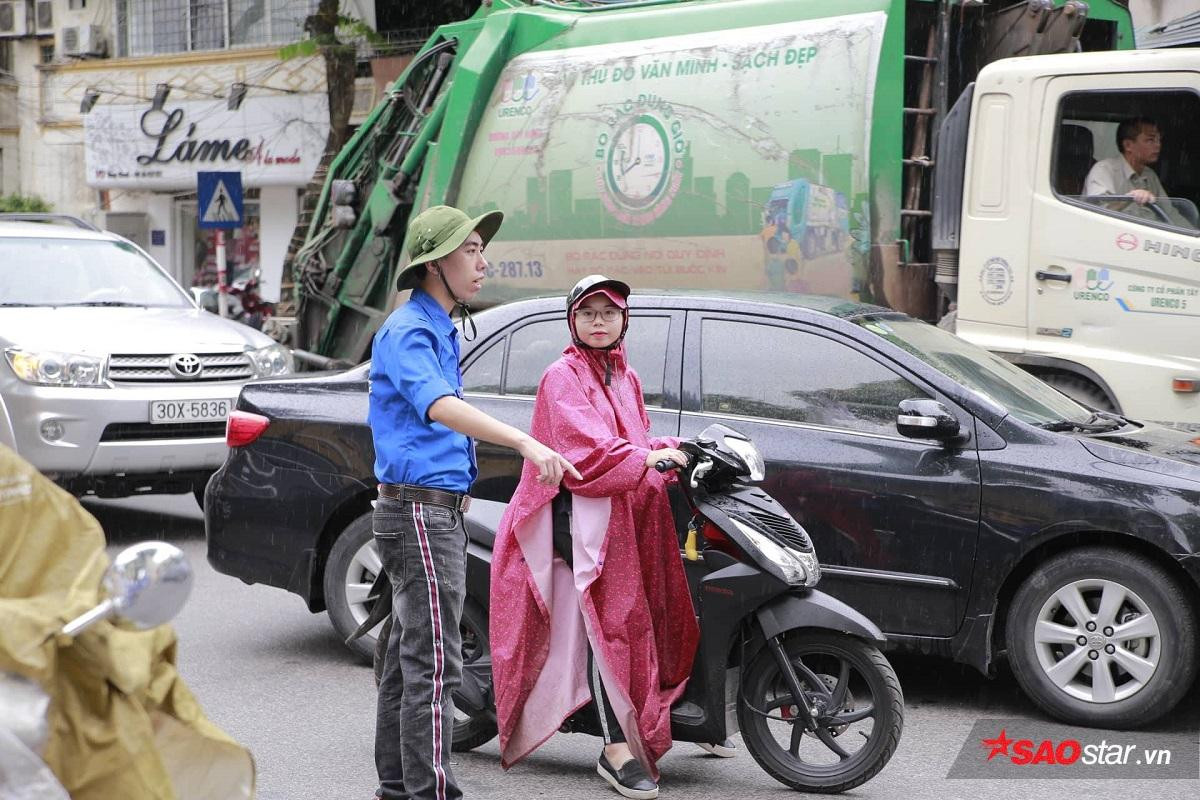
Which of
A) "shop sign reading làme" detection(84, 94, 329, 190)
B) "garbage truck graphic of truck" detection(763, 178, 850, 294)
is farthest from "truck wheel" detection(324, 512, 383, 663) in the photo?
"shop sign reading làme" detection(84, 94, 329, 190)

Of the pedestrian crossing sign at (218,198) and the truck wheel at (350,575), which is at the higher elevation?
the pedestrian crossing sign at (218,198)

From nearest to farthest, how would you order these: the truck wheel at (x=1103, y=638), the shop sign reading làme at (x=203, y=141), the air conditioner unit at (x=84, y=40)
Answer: the truck wheel at (x=1103, y=638), the shop sign reading làme at (x=203, y=141), the air conditioner unit at (x=84, y=40)

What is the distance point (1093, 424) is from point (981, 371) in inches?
17.5

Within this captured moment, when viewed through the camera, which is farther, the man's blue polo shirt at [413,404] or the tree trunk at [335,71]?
the tree trunk at [335,71]

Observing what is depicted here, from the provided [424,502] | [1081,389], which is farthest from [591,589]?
[1081,389]

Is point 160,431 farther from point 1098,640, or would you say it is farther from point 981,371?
point 1098,640

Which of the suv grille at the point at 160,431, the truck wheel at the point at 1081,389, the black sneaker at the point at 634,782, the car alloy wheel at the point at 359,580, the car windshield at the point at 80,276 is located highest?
the car windshield at the point at 80,276

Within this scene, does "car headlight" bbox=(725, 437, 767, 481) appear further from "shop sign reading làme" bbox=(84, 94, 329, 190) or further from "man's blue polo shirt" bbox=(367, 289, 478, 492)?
"shop sign reading làme" bbox=(84, 94, 329, 190)

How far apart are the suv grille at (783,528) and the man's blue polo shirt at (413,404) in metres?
0.95

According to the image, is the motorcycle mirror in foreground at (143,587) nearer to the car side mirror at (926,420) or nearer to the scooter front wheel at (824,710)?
the scooter front wheel at (824,710)

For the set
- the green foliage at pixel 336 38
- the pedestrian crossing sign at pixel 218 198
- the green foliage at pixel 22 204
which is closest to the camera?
the pedestrian crossing sign at pixel 218 198

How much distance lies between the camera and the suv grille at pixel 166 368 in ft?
28.9

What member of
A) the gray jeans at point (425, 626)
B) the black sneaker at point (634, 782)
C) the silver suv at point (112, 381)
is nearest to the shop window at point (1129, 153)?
the black sneaker at point (634, 782)

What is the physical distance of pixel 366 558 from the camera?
6047 mm
